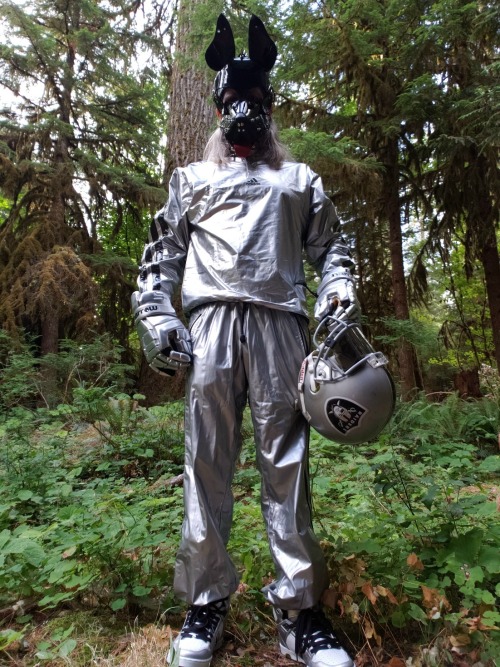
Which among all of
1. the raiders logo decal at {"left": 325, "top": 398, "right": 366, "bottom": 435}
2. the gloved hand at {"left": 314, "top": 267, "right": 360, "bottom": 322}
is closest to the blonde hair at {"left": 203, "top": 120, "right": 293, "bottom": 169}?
the gloved hand at {"left": 314, "top": 267, "right": 360, "bottom": 322}

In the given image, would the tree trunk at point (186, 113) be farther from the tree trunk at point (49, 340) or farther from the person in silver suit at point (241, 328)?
the person in silver suit at point (241, 328)

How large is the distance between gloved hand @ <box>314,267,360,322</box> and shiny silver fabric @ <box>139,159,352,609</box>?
0.28 feet

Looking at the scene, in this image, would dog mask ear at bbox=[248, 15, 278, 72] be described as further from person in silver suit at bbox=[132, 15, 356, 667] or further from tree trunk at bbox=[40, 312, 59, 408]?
tree trunk at bbox=[40, 312, 59, 408]

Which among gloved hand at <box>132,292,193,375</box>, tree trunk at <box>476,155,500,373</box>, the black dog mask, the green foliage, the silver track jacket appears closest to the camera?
gloved hand at <box>132,292,193,375</box>

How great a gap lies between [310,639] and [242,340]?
45.7 inches

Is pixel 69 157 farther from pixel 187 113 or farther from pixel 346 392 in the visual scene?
pixel 346 392

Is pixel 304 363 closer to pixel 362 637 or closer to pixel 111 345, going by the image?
pixel 362 637

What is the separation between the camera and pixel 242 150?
227cm

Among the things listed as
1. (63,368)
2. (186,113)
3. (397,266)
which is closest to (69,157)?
(186,113)

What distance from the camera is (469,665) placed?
5.45ft

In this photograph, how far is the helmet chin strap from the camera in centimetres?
227

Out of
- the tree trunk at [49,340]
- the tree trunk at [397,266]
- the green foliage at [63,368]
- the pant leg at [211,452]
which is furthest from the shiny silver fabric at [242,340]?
the tree trunk at [49,340]

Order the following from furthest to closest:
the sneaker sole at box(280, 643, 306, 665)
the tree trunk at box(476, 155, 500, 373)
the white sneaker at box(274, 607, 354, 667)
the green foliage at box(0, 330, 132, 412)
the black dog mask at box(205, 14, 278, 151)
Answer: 1. the tree trunk at box(476, 155, 500, 373)
2. the green foliage at box(0, 330, 132, 412)
3. the black dog mask at box(205, 14, 278, 151)
4. the sneaker sole at box(280, 643, 306, 665)
5. the white sneaker at box(274, 607, 354, 667)

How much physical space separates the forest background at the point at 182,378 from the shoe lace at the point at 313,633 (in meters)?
0.11
